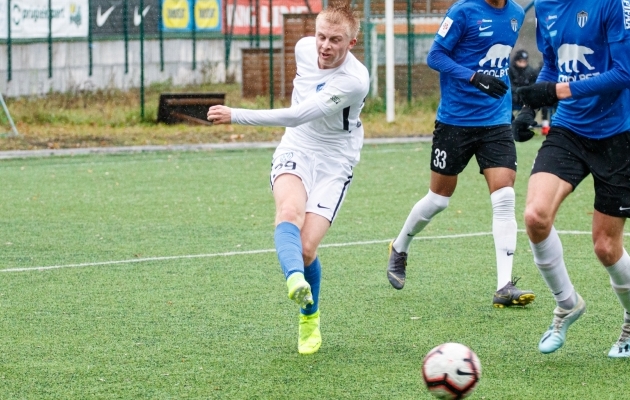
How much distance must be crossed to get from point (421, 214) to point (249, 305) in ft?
4.69

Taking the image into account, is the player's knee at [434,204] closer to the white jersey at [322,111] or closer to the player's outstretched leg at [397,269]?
the player's outstretched leg at [397,269]

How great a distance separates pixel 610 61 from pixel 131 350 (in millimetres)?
2858

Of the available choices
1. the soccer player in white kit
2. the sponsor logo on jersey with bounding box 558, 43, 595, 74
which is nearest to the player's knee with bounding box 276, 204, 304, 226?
the soccer player in white kit

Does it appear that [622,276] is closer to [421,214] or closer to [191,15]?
[421,214]

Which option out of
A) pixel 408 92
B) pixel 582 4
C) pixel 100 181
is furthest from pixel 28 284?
pixel 408 92

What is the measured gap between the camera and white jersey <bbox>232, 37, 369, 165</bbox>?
5.88m

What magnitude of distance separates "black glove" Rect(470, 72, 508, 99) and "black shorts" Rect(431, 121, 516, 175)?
0.61 metres

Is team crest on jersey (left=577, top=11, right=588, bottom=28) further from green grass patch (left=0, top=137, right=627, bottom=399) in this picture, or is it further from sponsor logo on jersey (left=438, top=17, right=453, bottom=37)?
sponsor logo on jersey (left=438, top=17, right=453, bottom=37)

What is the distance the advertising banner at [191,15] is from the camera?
24672 mm

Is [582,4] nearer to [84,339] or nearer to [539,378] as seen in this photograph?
[539,378]

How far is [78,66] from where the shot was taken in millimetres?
23359

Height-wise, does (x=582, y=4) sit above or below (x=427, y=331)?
above

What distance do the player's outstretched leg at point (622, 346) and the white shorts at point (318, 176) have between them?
1.61m

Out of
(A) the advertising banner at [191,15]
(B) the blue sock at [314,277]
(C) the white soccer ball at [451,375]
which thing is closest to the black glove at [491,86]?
(B) the blue sock at [314,277]
